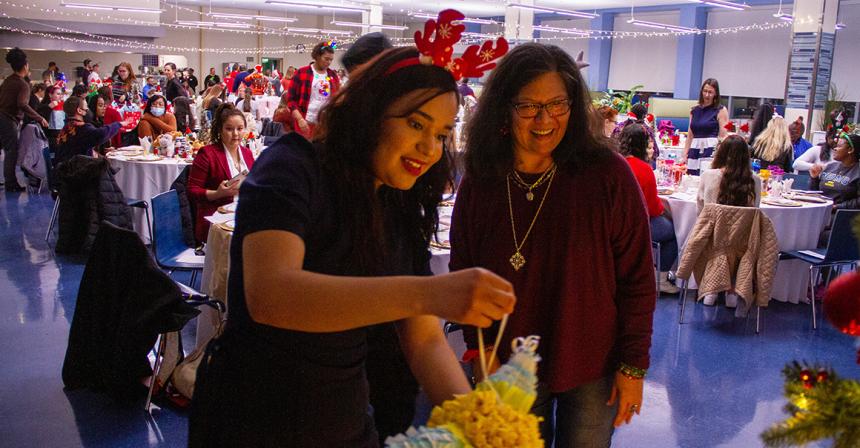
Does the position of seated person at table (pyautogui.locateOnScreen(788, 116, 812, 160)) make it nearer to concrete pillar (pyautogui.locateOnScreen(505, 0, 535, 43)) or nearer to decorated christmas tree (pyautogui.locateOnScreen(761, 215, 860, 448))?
decorated christmas tree (pyautogui.locateOnScreen(761, 215, 860, 448))

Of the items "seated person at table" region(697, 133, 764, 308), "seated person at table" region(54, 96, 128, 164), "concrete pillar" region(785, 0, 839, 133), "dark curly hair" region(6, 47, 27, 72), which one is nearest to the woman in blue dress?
"seated person at table" region(697, 133, 764, 308)

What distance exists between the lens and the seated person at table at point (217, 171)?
14.1 feet

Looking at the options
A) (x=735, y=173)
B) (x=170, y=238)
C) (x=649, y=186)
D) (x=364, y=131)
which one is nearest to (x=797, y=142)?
(x=735, y=173)

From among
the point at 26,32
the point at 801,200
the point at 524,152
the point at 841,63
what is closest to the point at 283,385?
the point at 524,152

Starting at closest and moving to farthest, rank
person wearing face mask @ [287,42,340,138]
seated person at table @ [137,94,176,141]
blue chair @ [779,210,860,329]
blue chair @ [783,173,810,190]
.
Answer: blue chair @ [779,210,860,329]
person wearing face mask @ [287,42,340,138]
blue chair @ [783,173,810,190]
seated person at table @ [137,94,176,141]

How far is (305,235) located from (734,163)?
425cm

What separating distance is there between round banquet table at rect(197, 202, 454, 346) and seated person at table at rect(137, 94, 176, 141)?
375cm

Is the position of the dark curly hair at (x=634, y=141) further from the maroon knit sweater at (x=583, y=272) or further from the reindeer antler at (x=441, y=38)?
the reindeer antler at (x=441, y=38)

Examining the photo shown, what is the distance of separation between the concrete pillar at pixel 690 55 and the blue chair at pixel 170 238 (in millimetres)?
16027

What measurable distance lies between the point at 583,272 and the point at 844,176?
508 cm

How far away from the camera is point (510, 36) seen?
18.0 metres

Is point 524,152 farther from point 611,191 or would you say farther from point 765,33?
point 765,33

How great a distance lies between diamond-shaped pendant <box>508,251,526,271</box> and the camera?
1670mm

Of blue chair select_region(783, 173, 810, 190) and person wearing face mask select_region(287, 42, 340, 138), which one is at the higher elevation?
person wearing face mask select_region(287, 42, 340, 138)
